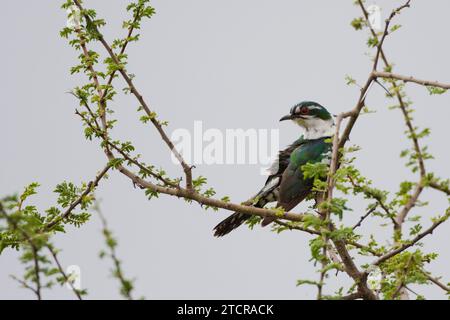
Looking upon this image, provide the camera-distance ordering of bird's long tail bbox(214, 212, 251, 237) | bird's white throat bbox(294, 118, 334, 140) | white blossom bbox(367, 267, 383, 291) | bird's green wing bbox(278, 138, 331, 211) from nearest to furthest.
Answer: white blossom bbox(367, 267, 383, 291) < bird's long tail bbox(214, 212, 251, 237) < bird's green wing bbox(278, 138, 331, 211) < bird's white throat bbox(294, 118, 334, 140)

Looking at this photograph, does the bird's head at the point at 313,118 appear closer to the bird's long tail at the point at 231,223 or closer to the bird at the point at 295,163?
the bird at the point at 295,163

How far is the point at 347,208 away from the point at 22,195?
3244 millimetres

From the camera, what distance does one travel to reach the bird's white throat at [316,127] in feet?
32.4

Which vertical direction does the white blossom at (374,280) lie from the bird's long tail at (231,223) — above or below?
below

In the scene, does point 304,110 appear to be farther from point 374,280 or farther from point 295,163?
point 374,280

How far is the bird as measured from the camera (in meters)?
8.32

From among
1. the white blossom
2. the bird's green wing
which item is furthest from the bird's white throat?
the white blossom

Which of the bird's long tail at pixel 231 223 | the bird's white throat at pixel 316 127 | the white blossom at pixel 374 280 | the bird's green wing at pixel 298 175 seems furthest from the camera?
the bird's white throat at pixel 316 127

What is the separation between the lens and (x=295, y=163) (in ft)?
29.3

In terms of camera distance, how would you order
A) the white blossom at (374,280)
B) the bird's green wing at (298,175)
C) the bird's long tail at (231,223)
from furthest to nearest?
the bird's green wing at (298,175) → the bird's long tail at (231,223) → the white blossom at (374,280)

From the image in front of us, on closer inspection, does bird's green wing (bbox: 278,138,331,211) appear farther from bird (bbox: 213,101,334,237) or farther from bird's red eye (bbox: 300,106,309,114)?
bird's red eye (bbox: 300,106,309,114)

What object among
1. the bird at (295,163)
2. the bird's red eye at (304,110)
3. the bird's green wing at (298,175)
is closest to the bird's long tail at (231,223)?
the bird at (295,163)

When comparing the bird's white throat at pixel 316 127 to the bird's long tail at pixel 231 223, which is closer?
the bird's long tail at pixel 231 223
